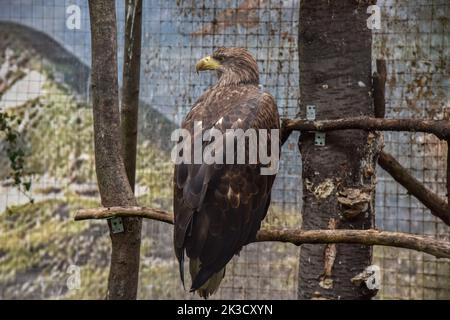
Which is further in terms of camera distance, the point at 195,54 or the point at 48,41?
the point at 48,41

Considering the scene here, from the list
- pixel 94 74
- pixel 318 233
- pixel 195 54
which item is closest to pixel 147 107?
pixel 195 54

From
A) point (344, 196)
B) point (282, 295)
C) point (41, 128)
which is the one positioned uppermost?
Answer: point (41, 128)

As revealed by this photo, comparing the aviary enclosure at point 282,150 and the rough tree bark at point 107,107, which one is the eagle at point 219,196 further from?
the rough tree bark at point 107,107

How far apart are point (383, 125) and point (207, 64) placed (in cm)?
74

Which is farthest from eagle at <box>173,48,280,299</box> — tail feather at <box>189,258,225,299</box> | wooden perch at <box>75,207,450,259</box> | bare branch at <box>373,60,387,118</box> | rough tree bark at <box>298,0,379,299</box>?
bare branch at <box>373,60,387,118</box>

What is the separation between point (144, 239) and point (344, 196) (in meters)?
1.46

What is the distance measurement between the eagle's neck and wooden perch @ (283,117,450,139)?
24 cm

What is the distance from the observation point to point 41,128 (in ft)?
12.5

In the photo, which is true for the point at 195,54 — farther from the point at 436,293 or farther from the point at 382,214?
the point at 436,293

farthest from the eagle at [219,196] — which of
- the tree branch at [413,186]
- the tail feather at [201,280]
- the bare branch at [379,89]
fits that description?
the tree branch at [413,186]

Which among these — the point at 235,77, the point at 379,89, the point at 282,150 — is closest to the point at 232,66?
the point at 235,77

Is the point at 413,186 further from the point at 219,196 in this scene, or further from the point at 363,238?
the point at 219,196
